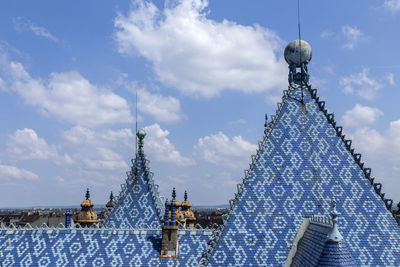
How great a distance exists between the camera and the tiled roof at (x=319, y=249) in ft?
32.9

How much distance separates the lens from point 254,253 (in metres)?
13.2

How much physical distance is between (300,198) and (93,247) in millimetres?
8353

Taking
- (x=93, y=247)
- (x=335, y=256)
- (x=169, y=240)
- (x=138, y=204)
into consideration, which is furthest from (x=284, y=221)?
(x=138, y=204)

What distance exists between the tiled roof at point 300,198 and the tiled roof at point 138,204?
21.6 ft

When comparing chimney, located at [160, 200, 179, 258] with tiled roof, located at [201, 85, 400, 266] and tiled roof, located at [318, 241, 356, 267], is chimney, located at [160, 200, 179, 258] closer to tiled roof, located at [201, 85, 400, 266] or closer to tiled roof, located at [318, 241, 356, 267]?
tiled roof, located at [201, 85, 400, 266]

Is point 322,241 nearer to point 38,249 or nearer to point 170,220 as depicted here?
point 170,220

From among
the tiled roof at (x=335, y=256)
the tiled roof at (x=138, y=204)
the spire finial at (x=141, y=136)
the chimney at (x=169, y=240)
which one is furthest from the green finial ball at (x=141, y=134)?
the tiled roof at (x=335, y=256)

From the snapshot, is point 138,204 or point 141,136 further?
point 141,136

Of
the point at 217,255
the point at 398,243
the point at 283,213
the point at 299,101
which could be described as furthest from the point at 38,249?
the point at 398,243

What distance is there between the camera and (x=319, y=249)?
35.5 ft

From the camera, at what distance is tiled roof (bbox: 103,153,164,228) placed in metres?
19.4

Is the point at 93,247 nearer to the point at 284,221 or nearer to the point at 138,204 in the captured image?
the point at 138,204

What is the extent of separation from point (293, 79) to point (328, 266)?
924 cm

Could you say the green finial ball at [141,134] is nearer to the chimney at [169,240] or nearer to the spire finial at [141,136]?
the spire finial at [141,136]
